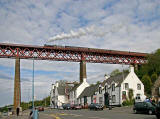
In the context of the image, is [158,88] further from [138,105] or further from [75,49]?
[75,49]

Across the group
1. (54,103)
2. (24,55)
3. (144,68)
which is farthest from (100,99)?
(54,103)

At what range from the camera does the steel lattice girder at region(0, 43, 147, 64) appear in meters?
64.4

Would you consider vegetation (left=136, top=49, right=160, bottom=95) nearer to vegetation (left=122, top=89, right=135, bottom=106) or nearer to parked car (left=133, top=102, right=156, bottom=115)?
vegetation (left=122, top=89, right=135, bottom=106)

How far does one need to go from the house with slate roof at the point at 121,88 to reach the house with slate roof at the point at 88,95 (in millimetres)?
6939

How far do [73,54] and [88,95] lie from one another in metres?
12.9

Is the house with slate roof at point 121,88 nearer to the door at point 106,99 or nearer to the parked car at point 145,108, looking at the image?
the door at point 106,99

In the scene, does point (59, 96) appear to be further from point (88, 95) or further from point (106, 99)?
point (106, 99)

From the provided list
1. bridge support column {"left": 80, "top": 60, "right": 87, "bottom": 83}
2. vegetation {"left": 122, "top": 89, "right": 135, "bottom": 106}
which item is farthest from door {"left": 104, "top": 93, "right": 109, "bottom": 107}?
bridge support column {"left": 80, "top": 60, "right": 87, "bottom": 83}

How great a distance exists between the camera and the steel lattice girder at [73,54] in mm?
64438

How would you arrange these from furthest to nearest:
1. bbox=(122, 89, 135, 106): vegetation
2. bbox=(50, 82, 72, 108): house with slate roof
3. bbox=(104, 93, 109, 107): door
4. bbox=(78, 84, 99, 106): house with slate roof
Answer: bbox=(50, 82, 72, 108): house with slate roof, bbox=(78, 84, 99, 106): house with slate roof, bbox=(104, 93, 109, 107): door, bbox=(122, 89, 135, 106): vegetation

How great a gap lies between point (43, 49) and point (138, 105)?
42.1m

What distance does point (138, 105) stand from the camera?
98.8ft

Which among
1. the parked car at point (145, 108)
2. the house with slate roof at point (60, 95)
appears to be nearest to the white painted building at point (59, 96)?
the house with slate roof at point (60, 95)

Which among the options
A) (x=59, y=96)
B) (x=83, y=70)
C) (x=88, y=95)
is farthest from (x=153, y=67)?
(x=59, y=96)
